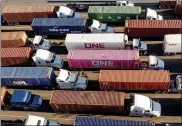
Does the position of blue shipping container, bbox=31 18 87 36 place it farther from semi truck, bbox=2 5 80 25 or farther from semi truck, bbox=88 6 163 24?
semi truck, bbox=88 6 163 24

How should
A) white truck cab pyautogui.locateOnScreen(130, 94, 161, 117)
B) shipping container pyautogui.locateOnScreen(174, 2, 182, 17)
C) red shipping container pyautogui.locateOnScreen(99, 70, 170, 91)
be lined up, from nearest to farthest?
white truck cab pyautogui.locateOnScreen(130, 94, 161, 117) → red shipping container pyautogui.locateOnScreen(99, 70, 170, 91) → shipping container pyautogui.locateOnScreen(174, 2, 182, 17)

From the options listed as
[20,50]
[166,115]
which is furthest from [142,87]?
[20,50]

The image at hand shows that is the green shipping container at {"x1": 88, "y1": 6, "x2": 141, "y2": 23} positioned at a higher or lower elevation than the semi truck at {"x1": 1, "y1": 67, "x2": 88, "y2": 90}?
higher

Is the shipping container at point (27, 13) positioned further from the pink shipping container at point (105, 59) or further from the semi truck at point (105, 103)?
the semi truck at point (105, 103)

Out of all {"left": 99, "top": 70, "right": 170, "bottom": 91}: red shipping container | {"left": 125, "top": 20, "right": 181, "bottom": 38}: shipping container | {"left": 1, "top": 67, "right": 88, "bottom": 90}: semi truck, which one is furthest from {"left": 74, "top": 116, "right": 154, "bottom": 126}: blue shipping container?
{"left": 125, "top": 20, "right": 181, "bottom": 38}: shipping container

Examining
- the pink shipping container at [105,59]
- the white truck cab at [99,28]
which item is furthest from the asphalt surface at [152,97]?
the white truck cab at [99,28]

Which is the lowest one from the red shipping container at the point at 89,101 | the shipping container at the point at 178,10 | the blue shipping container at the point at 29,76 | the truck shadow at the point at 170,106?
the red shipping container at the point at 89,101

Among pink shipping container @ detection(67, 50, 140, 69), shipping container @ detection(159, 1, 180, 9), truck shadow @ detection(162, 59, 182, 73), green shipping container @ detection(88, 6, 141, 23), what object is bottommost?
pink shipping container @ detection(67, 50, 140, 69)
